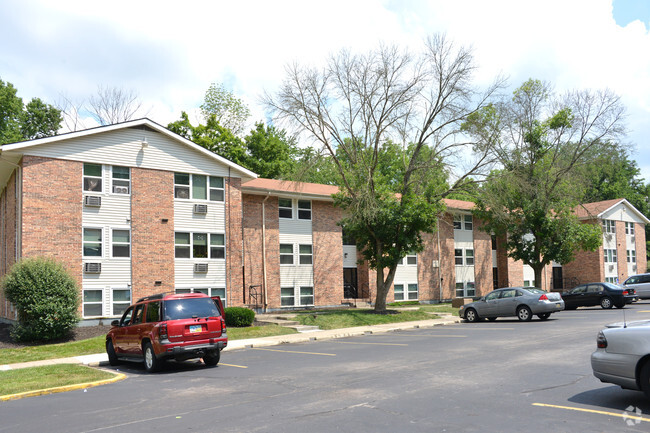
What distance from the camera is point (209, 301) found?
1361cm

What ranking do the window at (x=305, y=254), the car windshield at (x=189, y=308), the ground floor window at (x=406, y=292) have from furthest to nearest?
the ground floor window at (x=406, y=292) → the window at (x=305, y=254) → the car windshield at (x=189, y=308)

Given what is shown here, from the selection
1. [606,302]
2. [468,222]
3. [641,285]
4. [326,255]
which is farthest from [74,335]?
[641,285]

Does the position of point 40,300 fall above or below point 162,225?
below

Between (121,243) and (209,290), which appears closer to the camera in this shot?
(121,243)

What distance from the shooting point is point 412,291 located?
37.0m

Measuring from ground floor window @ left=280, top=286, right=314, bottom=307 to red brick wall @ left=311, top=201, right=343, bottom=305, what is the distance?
0.39m

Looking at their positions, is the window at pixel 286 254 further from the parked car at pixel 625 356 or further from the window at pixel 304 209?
the parked car at pixel 625 356

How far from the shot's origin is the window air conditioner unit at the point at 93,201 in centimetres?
2303

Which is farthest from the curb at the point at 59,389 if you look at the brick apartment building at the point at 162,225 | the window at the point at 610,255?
the window at the point at 610,255

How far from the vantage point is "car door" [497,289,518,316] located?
890 inches

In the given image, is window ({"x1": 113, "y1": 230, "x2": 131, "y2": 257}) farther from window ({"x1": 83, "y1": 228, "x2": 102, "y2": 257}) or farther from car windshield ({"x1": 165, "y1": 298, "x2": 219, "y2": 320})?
car windshield ({"x1": 165, "y1": 298, "x2": 219, "y2": 320})

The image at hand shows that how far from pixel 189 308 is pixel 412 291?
25780 millimetres

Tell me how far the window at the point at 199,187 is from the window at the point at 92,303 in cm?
629

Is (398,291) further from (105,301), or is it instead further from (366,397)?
(366,397)
